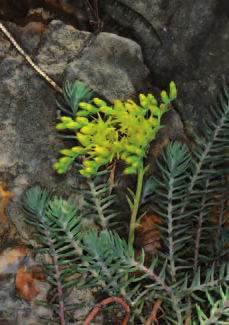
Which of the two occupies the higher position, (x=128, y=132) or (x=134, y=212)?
(x=128, y=132)

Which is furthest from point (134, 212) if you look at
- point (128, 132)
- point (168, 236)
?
point (128, 132)

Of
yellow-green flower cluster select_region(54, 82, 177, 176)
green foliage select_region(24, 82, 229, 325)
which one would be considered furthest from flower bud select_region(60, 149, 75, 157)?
green foliage select_region(24, 82, 229, 325)

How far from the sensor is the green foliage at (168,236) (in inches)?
57.8

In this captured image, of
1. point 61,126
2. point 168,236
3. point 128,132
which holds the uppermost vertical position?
point 128,132

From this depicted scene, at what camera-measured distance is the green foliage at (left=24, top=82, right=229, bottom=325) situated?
1469 millimetres

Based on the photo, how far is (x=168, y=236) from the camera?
1.56 m

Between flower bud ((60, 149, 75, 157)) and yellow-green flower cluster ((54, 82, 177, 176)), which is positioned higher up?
yellow-green flower cluster ((54, 82, 177, 176))

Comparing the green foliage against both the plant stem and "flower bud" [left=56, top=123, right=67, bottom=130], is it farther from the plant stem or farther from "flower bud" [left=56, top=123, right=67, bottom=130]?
"flower bud" [left=56, top=123, right=67, bottom=130]

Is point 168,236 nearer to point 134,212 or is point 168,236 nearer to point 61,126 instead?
point 134,212

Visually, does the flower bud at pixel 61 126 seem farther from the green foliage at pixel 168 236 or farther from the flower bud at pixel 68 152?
the green foliage at pixel 168 236

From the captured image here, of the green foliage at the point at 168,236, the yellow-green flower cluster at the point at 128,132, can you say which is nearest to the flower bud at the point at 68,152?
the yellow-green flower cluster at the point at 128,132

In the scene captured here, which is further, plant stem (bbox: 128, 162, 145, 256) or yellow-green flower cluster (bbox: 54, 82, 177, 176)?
plant stem (bbox: 128, 162, 145, 256)

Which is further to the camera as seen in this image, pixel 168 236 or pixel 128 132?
pixel 168 236

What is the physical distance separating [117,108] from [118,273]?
21.6 inches
